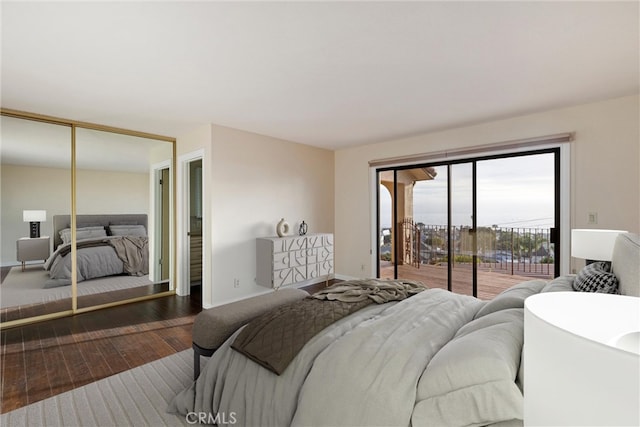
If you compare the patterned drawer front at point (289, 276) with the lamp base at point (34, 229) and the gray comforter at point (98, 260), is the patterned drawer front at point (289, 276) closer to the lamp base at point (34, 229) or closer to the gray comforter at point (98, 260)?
the gray comforter at point (98, 260)

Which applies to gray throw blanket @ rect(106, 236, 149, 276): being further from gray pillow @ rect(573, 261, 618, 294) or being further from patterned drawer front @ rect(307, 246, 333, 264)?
gray pillow @ rect(573, 261, 618, 294)

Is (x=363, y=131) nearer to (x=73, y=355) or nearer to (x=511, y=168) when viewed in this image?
(x=511, y=168)

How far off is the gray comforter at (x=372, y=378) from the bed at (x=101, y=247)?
2.91 m

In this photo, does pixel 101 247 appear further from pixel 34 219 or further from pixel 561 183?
pixel 561 183

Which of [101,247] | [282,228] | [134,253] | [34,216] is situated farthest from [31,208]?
[282,228]

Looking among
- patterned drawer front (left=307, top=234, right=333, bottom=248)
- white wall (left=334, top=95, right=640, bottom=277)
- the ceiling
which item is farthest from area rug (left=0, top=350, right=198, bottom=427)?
white wall (left=334, top=95, right=640, bottom=277)

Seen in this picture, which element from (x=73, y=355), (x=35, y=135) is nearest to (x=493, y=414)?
(x=73, y=355)

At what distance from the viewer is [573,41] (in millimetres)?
2043

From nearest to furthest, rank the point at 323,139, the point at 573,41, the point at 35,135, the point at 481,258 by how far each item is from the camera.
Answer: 1. the point at 573,41
2. the point at 35,135
3. the point at 481,258
4. the point at 323,139

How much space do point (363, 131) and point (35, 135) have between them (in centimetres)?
406

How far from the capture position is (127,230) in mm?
4297

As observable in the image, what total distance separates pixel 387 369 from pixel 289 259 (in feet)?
10.3

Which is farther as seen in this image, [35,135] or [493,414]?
[35,135]

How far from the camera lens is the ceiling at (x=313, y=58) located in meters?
1.76
